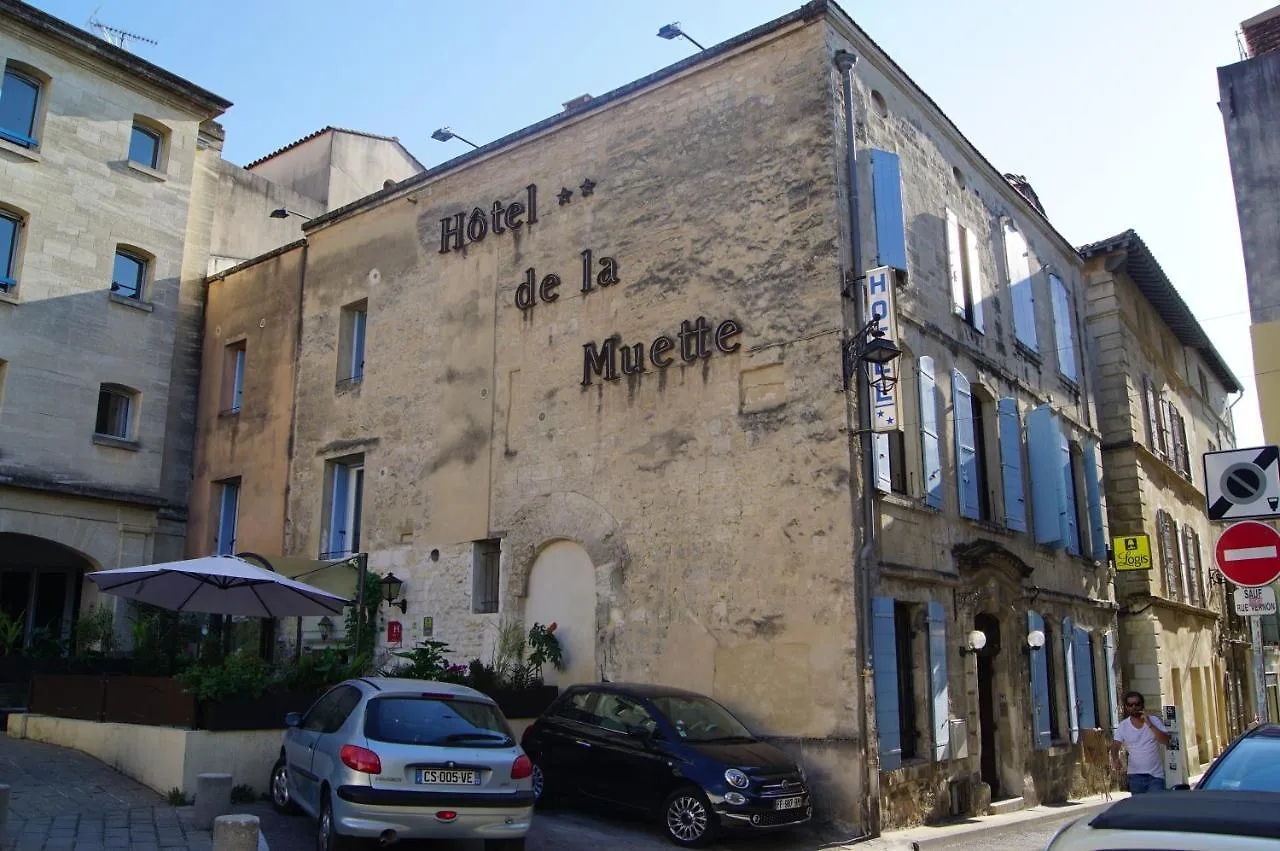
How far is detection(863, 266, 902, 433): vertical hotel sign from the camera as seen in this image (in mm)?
12500

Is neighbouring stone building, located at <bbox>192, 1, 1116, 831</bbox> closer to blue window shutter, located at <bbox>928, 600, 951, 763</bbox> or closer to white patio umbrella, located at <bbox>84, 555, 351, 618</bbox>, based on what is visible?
blue window shutter, located at <bbox>928, 600, 951, 763</bbox>

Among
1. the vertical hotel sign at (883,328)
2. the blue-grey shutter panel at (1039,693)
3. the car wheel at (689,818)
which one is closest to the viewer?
the car wheel at (689,818)

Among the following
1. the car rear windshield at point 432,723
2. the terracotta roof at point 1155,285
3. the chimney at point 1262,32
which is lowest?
the car rear windshield at point 432,723

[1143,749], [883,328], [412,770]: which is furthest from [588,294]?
[1143,749]

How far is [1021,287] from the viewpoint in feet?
60.0

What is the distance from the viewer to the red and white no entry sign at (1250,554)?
25.0 feet

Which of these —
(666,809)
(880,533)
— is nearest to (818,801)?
(666,809)

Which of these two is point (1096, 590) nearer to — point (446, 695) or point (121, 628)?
point (446, 695)

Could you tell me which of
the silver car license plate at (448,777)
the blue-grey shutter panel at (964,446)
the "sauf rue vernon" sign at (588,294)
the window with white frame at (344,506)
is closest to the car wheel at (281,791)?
the silver car license plate at (448,777)

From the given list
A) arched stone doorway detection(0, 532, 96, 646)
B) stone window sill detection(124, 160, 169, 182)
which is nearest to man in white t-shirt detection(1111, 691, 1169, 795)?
arched stone doorway detection(0, 532, 96, 646)

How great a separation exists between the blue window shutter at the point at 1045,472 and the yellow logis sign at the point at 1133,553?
316 centimetres

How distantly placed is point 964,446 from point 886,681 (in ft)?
14.2

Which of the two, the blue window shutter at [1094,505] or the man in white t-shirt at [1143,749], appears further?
the blue window shutter at [1094,505]

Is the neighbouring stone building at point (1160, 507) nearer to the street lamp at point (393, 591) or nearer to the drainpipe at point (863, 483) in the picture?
the drainpipe at point (863, 483)
